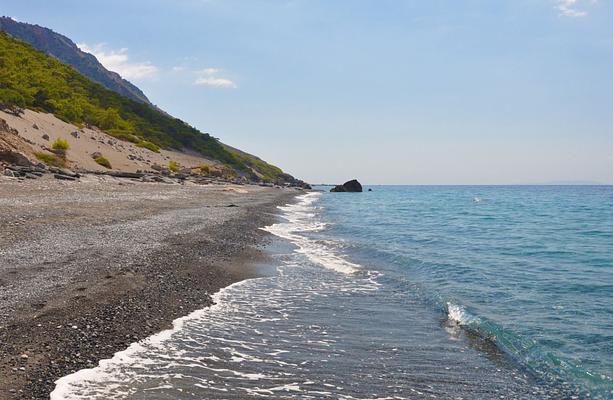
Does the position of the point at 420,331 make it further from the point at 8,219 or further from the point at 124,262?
the point at 8,219

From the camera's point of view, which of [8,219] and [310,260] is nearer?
[8,219]

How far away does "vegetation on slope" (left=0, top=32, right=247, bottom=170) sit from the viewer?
57656mm

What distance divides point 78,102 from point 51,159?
106 ft

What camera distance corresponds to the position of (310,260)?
1727 cm

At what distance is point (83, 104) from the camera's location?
2800 inches

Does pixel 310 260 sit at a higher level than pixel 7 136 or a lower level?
lower

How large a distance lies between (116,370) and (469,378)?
15.9ft

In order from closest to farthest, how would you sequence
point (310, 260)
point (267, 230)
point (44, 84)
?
point (310, 260), point (267, 230), point (44, 84)

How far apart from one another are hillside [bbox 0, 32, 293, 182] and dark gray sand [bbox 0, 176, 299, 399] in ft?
122

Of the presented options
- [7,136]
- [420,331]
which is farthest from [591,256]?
[7,136]

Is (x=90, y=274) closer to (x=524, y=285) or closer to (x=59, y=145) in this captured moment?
(x=524, y=285)

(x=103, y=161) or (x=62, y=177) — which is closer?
(x=62, y=177)

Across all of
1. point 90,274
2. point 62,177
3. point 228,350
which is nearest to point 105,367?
point 228,350

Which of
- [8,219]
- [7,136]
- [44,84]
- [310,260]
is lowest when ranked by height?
[310,260]
